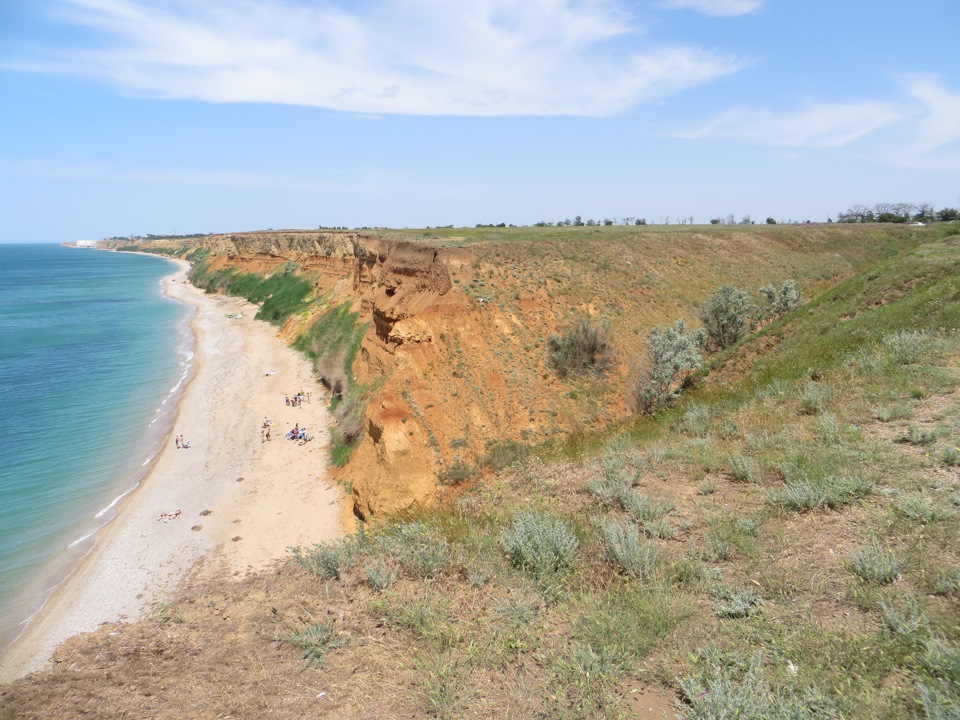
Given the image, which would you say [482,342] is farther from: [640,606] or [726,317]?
[640,606]

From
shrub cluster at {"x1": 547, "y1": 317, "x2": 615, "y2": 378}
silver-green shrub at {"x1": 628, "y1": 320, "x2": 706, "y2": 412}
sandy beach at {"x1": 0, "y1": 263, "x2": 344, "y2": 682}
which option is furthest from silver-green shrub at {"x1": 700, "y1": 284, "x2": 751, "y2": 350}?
sandy beach at {"x1": 0, "y1": 263, "x2": 344, "y2": 682}

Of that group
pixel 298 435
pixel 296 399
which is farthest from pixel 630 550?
pixel 296 399

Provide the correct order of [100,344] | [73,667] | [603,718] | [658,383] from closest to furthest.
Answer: [603,718]
[73,667]
[658,383]
[100,344]

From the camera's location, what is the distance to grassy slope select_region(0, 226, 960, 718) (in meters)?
4.16

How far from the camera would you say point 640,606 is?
4949mm

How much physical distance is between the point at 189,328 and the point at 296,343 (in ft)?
60.7

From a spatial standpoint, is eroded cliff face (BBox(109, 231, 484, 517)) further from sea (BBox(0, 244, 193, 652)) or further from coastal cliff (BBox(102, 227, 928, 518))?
sea (BBox(0, 244, 193, 652))

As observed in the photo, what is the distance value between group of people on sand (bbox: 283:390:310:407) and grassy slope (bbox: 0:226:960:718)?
1959cm

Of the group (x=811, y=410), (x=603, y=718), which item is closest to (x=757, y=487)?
(x=811, y=410)

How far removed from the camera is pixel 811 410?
9.16 m

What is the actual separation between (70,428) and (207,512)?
13.4 meters

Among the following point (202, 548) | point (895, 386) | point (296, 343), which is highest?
point (895, 386)

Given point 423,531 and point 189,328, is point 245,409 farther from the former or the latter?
point 189,328

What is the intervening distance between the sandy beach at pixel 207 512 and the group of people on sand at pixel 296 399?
237 millimetres
